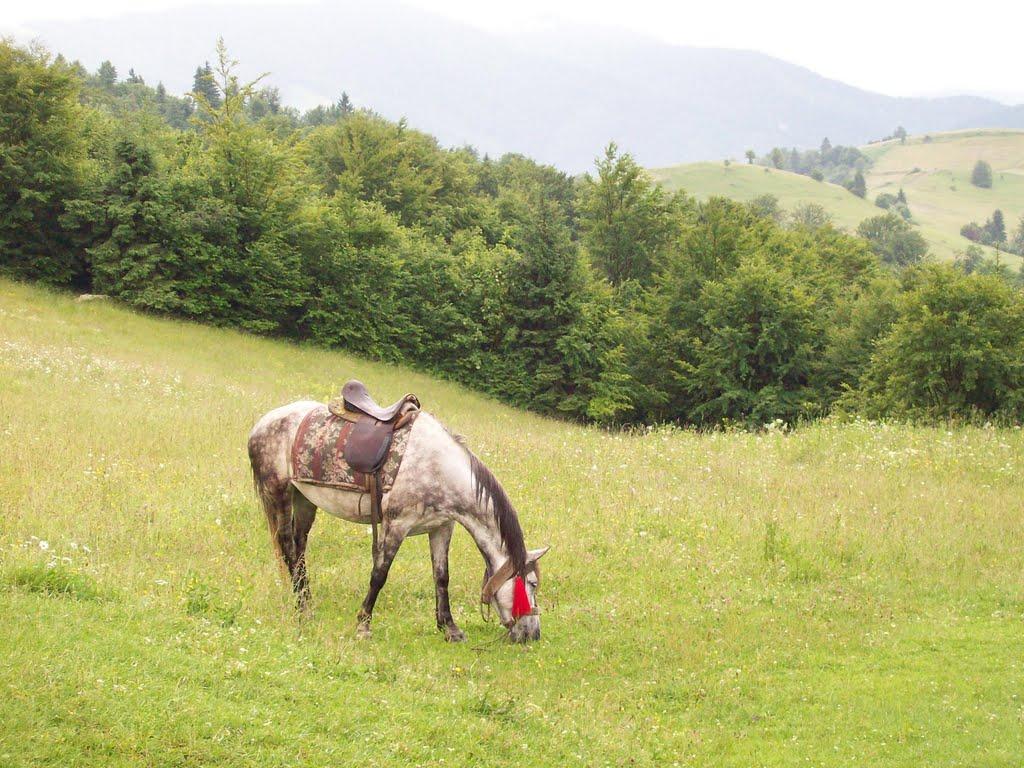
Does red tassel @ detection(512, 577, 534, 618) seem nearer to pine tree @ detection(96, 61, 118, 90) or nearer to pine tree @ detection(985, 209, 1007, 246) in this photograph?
pine tree @ detection(96, 61, 118, 90)

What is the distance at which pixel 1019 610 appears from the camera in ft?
35.1

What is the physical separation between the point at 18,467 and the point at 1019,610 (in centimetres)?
1428

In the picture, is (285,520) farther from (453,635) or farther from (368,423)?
(453,635)

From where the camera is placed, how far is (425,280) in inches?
1898

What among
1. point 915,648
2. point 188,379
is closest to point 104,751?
point 915,648

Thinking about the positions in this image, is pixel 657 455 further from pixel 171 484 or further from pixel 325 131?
pixel 325 131

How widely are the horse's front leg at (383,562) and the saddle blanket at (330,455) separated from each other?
0.43 m

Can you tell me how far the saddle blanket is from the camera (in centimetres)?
898

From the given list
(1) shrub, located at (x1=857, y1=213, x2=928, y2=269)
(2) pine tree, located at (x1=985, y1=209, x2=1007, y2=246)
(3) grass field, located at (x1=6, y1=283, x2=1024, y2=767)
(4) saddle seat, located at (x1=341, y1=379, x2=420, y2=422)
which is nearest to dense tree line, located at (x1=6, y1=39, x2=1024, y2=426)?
(3) grass field, located at (x1=6, y1=283, x2=1024, y2=767)

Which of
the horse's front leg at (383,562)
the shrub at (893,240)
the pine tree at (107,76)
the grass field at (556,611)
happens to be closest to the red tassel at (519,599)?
the grass field at (556,611)

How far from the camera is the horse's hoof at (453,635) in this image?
9.11 m

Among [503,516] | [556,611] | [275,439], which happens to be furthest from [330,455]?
[556,611]

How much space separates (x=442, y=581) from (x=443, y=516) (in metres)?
0.84

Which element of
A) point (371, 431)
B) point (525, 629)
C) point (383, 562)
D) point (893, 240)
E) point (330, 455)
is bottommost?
point (525, 629)
